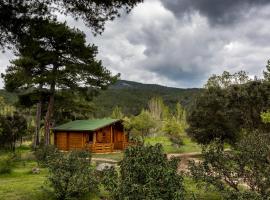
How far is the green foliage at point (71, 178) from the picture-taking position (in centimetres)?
1345

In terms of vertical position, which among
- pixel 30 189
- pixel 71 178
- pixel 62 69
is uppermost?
pixel 62 69

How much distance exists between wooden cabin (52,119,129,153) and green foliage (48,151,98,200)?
21777 millimetres

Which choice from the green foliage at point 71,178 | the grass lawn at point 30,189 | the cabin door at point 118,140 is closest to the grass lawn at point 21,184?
the grass lawn at point 30,189

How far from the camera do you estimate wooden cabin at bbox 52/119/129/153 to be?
36.8m

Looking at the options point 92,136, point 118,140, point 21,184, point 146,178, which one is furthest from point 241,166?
point 118,140

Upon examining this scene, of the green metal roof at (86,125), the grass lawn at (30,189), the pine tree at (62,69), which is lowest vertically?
the grass lawn at (30,189)

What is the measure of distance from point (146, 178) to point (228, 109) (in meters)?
23.7

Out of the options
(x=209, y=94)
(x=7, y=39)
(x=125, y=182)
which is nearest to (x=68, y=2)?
(x=7, y=39)

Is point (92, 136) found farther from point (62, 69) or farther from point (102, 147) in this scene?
point (62, 69)

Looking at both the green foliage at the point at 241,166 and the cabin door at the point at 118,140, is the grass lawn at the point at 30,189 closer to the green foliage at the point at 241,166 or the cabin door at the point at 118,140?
the green foliage at the point at 241,166

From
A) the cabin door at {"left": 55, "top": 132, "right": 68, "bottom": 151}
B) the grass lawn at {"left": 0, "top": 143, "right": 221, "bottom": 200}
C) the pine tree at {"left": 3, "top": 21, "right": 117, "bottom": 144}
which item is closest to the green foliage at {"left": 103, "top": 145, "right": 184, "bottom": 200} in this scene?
the grass lawn at {"left": 0, "top": 143, "right": 221, "bottom": 200}

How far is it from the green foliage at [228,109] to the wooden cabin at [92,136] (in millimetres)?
8640

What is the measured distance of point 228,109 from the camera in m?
31.1

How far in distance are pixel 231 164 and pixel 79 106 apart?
2782cm
